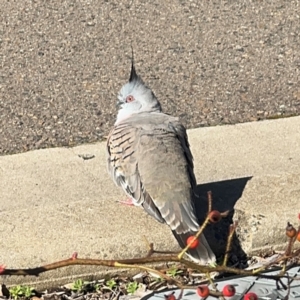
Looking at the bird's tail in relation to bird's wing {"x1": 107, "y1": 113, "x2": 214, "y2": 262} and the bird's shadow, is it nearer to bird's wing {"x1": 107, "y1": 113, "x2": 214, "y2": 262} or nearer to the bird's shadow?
bird's wing {"x1": 107, "y1": 113, "x2": 214, "y2": 262}

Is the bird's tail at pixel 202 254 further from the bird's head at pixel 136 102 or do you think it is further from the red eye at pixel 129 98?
the red eye at pixel 129 98

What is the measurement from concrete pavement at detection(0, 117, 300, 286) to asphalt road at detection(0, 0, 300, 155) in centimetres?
37

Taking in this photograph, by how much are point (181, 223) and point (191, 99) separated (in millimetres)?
2848

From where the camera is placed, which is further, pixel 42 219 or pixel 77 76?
→ pixel 77 76

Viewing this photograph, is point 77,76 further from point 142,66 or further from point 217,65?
point 217,65

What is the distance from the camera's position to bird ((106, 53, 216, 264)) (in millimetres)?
3855

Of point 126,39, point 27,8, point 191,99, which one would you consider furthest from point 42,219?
point 27,8

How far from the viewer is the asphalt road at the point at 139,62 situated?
20.5 feet

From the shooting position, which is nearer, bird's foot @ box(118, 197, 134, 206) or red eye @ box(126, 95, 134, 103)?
bird's foot @ box(118, 197, 134, 206)

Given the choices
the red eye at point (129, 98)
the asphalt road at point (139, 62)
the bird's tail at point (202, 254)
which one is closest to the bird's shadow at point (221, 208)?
the bird's tail at point (202, 254)

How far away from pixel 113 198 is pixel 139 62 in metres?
→ 2.94

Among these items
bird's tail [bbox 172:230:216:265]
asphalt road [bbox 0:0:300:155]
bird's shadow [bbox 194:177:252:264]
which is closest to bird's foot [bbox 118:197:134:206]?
bird's shadow [bbox 194:177:252:264]

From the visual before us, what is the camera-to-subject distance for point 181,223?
3.84 m

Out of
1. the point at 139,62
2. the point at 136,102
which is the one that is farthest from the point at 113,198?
the point at 139,62
